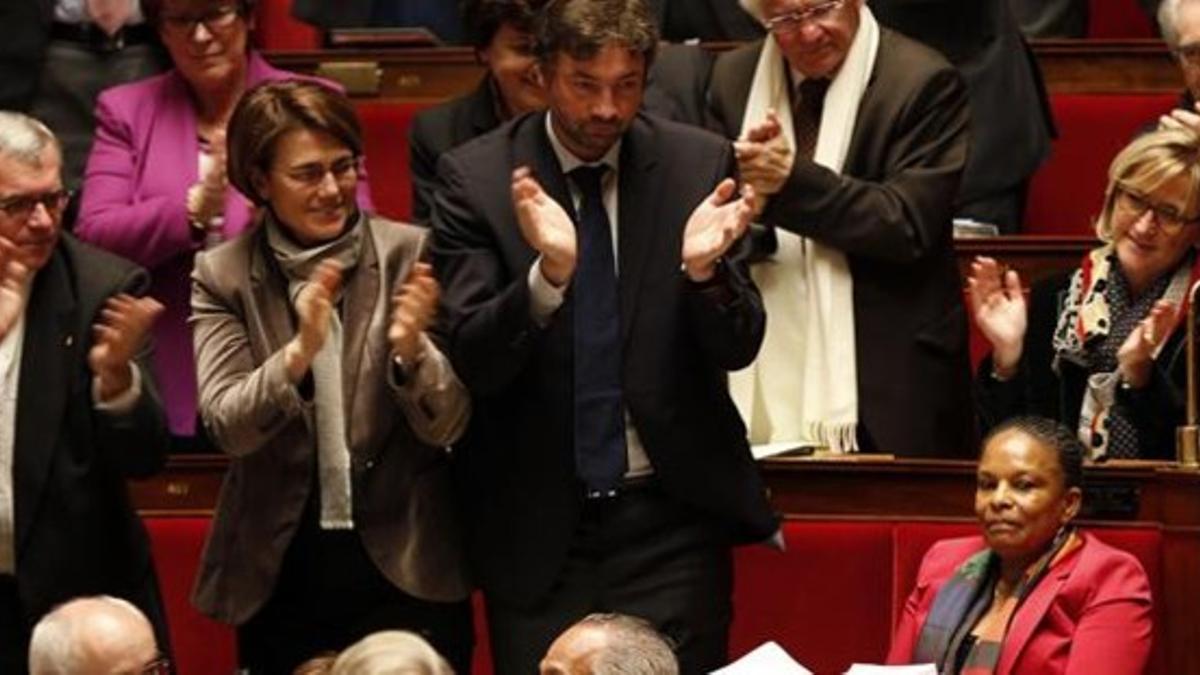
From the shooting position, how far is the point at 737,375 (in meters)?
3.24

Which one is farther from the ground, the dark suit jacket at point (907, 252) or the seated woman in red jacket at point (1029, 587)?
the dark suit jacket at point (907, 252)

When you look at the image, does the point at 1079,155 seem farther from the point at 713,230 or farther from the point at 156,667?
the point at 156,667

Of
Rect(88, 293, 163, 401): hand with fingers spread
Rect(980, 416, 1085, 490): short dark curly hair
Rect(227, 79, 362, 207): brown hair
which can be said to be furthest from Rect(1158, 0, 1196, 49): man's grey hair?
Rect(88, 293, 163, 401): hand with fingers spread

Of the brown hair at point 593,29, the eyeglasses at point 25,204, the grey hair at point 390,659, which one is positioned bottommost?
the grey hair at point 390,659

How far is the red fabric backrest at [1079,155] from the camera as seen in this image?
3.96 metres

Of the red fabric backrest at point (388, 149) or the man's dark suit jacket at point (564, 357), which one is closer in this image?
the man's dark suit jacket at point (564, 357)

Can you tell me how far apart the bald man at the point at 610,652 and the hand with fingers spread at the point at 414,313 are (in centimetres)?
36

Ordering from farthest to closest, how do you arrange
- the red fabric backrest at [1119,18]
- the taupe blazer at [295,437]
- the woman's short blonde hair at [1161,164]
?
the red fabric backrest at [1119,18]
the woman's short blonde hair at [1161,164]
the taupe blazer at [295,437]

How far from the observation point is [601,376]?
2766 mm

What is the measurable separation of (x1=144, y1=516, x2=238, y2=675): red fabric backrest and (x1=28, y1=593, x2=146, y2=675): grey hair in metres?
0.59

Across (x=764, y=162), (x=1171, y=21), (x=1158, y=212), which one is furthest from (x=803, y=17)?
(x=1171, y=21)

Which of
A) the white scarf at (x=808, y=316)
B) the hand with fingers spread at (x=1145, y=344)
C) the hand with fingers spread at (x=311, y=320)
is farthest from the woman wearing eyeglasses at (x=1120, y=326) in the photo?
the hand with fingers spread at (x=311, y=320)

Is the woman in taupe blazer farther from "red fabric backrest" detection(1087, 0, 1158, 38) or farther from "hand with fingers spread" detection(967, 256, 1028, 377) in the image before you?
"red fabric backrest" detection(1087, 0, 1158, 38)

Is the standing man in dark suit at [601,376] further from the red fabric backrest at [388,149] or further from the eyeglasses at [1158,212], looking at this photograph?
the red fabric backrest at [388,149]
